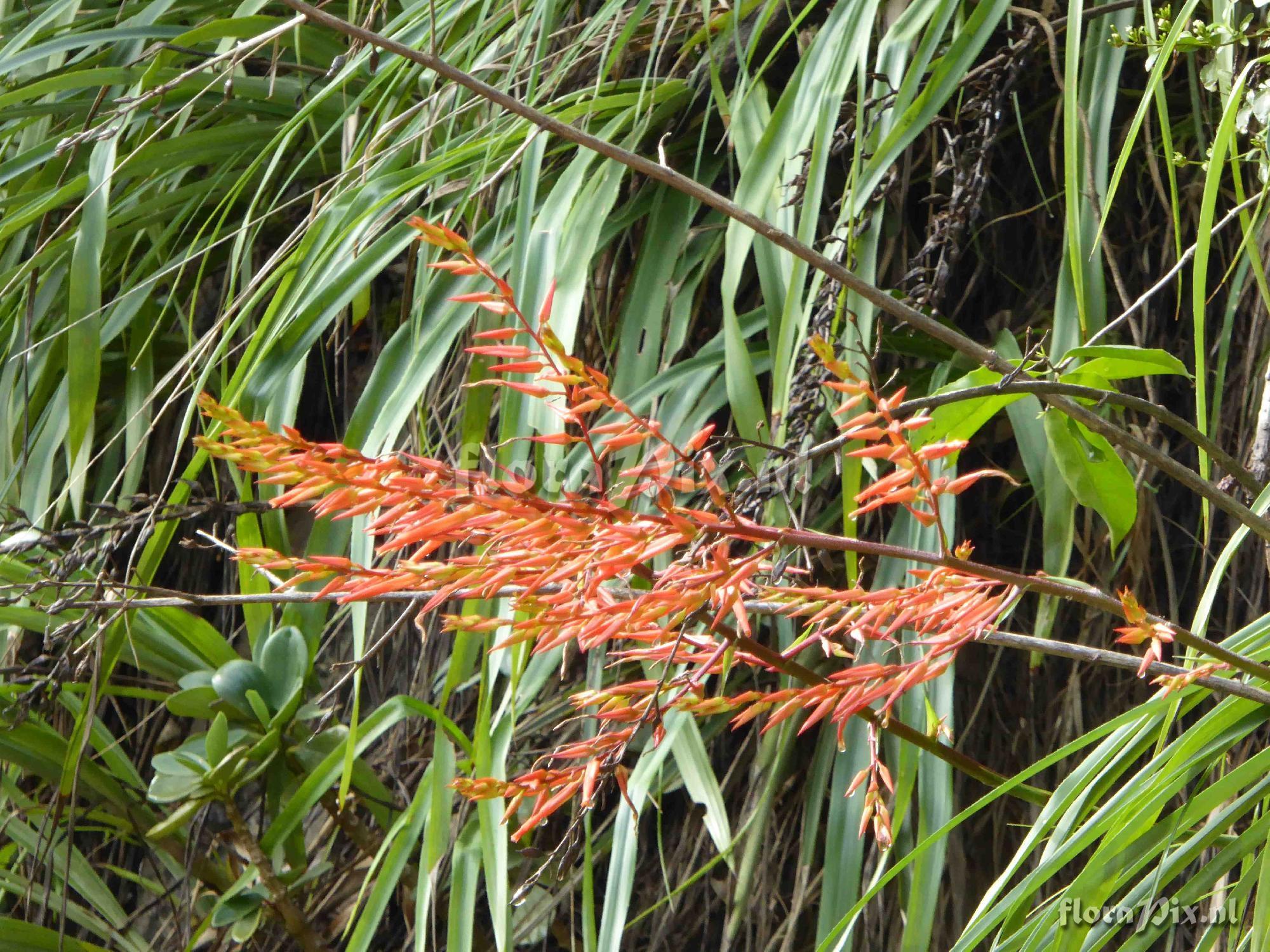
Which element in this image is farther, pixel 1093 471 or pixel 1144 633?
pixel 1093 471

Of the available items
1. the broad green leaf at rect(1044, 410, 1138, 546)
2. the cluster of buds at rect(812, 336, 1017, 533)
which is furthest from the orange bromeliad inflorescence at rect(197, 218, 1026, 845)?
the broad green leaf at rect(1044, 410, 1138, 546)

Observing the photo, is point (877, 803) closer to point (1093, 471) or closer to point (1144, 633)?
point (1144, 633)

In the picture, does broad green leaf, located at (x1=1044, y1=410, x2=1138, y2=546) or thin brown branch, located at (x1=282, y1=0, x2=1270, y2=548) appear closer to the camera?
thin brown branch, located at (x1=282, y1=0, x2=1270, y2=548)

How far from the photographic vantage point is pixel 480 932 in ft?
3.81

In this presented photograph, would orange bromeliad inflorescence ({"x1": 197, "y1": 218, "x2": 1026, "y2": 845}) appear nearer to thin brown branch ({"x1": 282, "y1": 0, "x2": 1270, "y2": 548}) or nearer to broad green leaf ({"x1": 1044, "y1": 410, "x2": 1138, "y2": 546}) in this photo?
thin brown branch ({"x1": 282, "y1": 0, "x2": 1270, "y2": 548})

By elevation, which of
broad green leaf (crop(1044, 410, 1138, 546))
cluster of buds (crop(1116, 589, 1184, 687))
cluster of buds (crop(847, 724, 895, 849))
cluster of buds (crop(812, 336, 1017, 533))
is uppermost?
cluster of buds (crop(812, 336, 1017, 533))

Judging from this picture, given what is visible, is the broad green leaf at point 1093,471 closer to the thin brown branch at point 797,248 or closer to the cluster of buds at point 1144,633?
the thin brown branch at point 797,248

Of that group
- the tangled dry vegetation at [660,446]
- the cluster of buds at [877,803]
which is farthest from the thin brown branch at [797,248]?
the cluster of buds at [877,803]

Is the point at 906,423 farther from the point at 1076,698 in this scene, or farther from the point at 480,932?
the point at 480,932

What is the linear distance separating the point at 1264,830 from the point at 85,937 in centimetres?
115

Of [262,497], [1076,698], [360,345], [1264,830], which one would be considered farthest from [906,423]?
[360,345]

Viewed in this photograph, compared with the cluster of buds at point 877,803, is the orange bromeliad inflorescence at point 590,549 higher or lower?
higher

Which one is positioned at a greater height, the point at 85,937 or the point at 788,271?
the point at 788,271

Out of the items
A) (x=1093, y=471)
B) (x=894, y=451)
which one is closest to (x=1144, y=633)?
(x=894, y=451)
